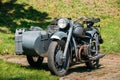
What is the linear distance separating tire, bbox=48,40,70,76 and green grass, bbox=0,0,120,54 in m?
8.69

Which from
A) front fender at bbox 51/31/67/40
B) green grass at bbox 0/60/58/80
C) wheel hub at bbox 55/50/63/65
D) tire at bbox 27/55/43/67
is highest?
front fender at bbox 51/31/67/40

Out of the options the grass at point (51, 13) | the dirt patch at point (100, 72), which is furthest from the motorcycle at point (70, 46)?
the grass at point (51, 13)

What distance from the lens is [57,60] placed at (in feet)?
31.2

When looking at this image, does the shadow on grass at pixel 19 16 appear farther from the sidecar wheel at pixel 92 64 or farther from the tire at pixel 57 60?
the tire at pixel 57 60

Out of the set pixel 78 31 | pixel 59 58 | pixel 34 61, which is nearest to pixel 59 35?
pixel 59 58

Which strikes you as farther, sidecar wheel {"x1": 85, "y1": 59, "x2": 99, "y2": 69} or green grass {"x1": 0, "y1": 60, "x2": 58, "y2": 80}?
sidecar wheel {"x1": 85, "y1": 59, "x2": 99, "y2": 69}

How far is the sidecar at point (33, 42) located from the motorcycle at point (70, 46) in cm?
29

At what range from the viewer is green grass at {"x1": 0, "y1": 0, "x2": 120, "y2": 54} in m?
20.6

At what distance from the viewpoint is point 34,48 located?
951 cm

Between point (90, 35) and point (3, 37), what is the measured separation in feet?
23.2

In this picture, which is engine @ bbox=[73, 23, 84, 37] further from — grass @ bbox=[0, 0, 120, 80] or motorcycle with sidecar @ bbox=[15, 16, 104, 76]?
grass @ bbox=[0, 0, 120, 80]

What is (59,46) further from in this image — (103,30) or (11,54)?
(103,30)

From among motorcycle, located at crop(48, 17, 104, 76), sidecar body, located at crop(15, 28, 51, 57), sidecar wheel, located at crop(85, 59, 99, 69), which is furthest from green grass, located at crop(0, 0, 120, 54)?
Result: sidecar body, located at crop(15, 28, 51, 57)

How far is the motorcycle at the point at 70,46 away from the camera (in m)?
9.45
